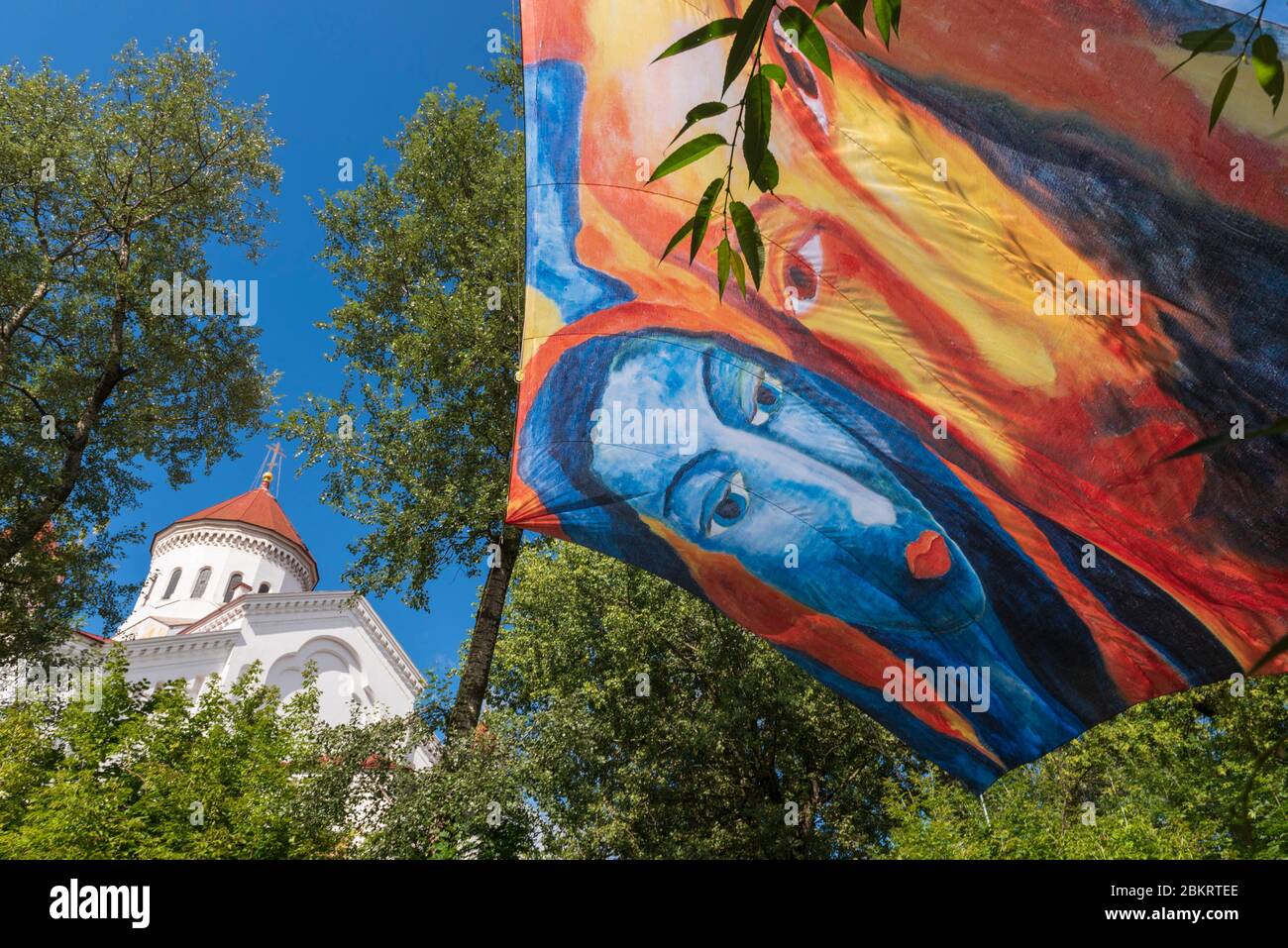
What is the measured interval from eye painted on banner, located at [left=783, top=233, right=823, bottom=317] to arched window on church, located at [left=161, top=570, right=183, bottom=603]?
4402 centimetres

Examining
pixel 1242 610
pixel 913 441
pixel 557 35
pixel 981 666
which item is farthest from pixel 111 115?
pixel 1242 610

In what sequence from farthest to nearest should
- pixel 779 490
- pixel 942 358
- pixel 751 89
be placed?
1. pixel 779 490
2. pixel 942 358
3. pixel 751 89

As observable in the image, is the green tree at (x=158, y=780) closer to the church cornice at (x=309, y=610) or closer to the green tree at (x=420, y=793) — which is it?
the green tree at (x=420, y=793)

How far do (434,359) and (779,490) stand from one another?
1098 cm

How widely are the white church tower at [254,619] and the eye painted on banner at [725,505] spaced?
3053 cm

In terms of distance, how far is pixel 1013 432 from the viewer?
8047 millimetres

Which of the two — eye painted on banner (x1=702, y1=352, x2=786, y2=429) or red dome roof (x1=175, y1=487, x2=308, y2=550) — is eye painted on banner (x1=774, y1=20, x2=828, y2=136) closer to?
eye painted on banner (x1=702, y1=352, x2=786, y2=429)

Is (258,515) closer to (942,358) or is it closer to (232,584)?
(232,584)

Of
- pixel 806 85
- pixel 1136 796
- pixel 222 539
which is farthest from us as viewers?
pixel 222 539

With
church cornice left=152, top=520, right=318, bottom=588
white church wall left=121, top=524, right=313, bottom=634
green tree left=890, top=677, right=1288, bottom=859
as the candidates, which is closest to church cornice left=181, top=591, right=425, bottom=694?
white church wall left=121, top=524, right=313, bottom=634

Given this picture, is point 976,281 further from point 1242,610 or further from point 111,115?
point 111,115

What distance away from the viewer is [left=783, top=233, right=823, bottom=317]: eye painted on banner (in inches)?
333

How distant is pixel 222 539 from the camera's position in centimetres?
4569

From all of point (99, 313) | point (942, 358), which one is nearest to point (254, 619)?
point (99, 313)
